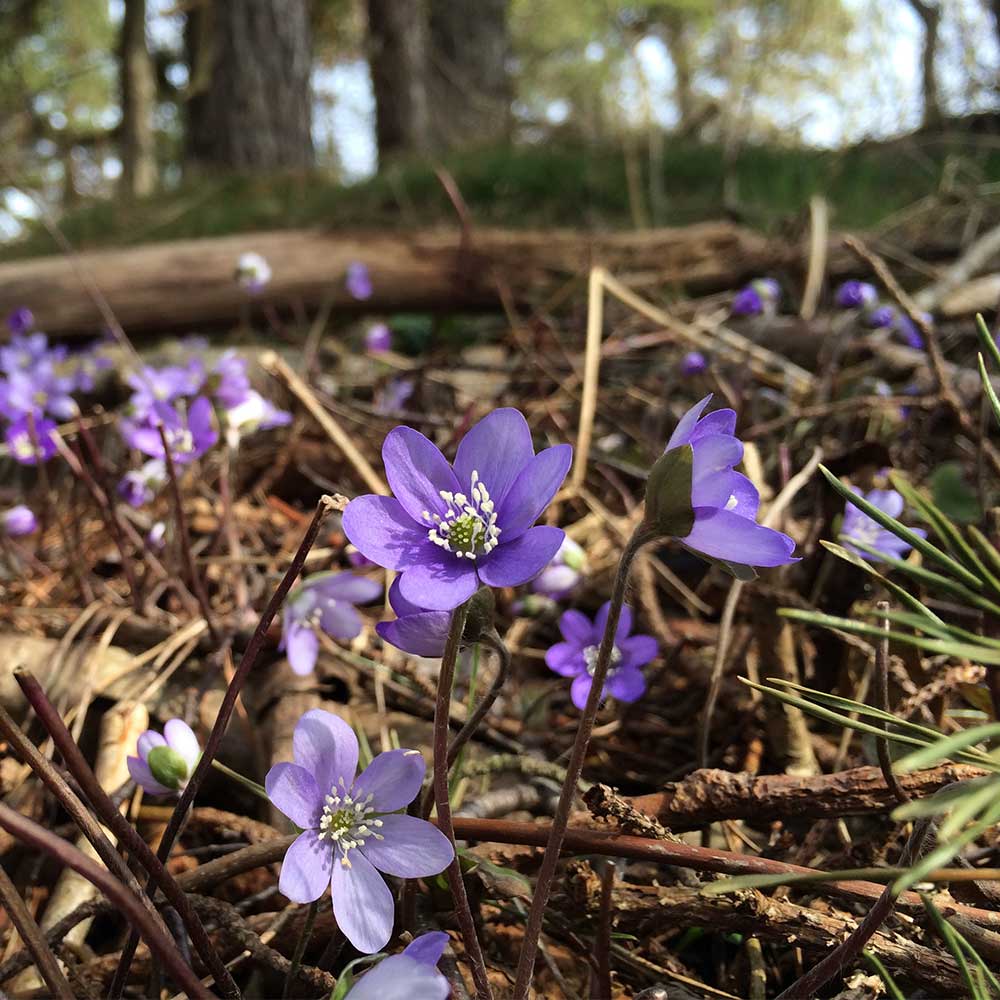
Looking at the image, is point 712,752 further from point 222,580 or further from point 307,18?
point 307,18

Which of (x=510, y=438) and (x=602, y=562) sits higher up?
(x=510, y=438)

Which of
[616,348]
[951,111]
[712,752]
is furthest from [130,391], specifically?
[951,111]

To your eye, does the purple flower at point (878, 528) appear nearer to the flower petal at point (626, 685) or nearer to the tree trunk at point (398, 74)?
the flower petal at point (626, 685)

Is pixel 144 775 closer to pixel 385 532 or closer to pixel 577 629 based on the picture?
pixel 385 532

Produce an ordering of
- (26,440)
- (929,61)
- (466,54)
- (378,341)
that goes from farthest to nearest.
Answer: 1. (466,54)
2. (929,61)
3. (378,341)
4. (26,440)

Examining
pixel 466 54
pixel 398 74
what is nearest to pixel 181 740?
pixel 398 74

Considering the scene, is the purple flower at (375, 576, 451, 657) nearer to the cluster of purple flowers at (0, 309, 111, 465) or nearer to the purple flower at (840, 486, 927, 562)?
the purple flower at (840, 486, 927, 562)
